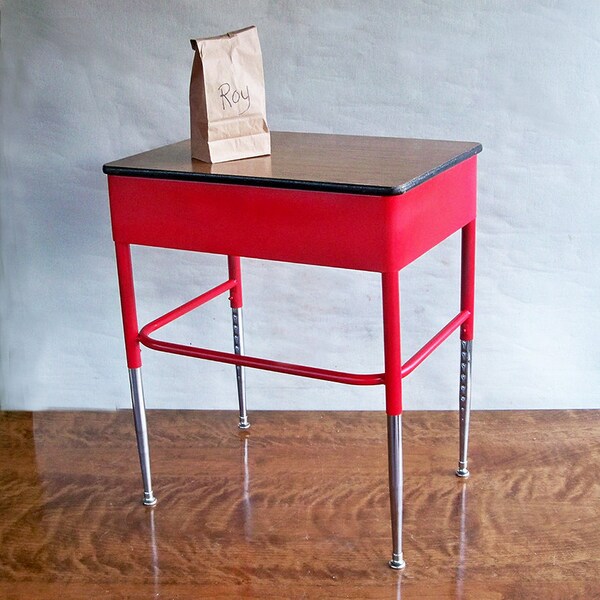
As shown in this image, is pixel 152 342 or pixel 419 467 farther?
pixel 419 467

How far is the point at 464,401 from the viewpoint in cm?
201

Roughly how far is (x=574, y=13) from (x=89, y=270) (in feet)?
4.14

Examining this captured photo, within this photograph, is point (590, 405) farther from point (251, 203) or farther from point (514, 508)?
point (251, 203)

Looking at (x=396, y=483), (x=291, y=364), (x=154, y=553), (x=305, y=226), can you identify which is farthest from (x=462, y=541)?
(x=305, y=226)

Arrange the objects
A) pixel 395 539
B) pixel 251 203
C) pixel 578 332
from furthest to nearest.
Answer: pixel 578 332 < pixel 395 539 < pixel 251 203

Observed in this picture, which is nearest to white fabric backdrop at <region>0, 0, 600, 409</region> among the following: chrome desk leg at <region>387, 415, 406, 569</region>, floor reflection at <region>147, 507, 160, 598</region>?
floor reflection at <region>147, 507, 160, 598</region>

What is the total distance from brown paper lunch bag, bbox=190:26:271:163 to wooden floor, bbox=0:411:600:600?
2.42 feet

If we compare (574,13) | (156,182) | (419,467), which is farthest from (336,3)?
(419,467)

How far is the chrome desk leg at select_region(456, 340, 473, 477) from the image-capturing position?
198cm

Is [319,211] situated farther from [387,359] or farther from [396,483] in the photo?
[396,483]

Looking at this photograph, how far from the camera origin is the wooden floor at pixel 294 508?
67.7 inches

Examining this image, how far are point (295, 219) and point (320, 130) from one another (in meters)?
0.63

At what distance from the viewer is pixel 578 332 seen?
2271 mm

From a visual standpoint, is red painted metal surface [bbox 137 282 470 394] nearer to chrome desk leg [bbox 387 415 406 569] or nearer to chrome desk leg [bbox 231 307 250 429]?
chrome desk leg [bbox 387 415 406 569]
